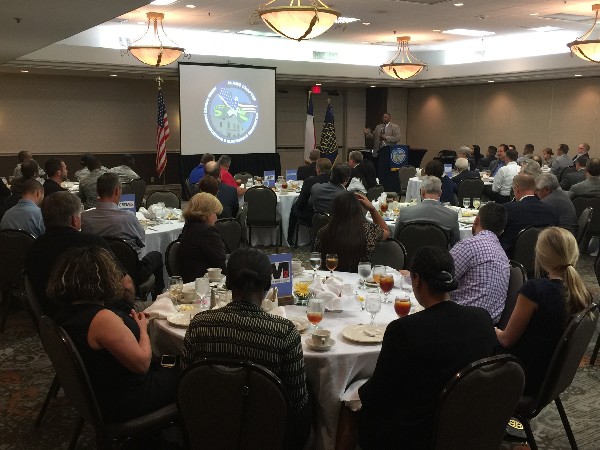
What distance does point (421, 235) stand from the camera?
5277 mm

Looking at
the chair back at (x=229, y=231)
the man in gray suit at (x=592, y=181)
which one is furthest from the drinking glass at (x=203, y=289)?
the man in gray suit at (x=592, y=181)

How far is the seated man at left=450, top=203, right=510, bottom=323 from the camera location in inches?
138

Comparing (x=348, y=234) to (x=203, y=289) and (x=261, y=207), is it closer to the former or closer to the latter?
(x=203, y=289)

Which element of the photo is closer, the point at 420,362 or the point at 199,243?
the point at 420,362

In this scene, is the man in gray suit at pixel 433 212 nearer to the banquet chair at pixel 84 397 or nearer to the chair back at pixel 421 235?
the chair back at pixel 421 235

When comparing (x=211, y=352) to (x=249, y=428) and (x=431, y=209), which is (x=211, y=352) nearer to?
(x=249, y=428)

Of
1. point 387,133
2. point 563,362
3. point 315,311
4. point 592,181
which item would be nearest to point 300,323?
point 315,311

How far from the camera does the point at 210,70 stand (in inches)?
541

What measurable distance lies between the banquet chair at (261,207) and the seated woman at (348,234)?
3774 mm

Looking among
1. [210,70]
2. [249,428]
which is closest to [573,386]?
[249,428]

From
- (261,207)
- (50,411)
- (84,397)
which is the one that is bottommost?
(50,411)

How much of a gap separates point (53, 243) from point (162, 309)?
860mm

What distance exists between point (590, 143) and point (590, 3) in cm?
577

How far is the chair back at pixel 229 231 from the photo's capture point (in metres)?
5.61
